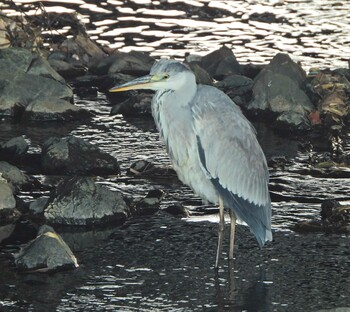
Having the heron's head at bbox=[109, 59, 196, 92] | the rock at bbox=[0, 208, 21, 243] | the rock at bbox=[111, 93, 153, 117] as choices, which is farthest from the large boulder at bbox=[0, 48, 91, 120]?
the heron's head at bbox=[109, 59, 196, 92]

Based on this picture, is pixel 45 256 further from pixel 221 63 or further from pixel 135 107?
pixel 221 63

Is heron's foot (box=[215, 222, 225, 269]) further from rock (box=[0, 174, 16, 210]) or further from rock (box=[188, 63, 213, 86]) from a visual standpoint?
rock (box=[188, 63, 213, 86])

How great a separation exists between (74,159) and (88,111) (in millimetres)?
2472

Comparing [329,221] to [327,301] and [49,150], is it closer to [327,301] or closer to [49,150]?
[327,301]

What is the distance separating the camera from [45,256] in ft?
28.8

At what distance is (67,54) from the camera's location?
15.8 metres

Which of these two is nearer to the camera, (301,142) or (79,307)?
(79,307)

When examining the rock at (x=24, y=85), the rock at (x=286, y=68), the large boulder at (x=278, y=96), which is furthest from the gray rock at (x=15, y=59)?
the rock at (x=286, y=68)

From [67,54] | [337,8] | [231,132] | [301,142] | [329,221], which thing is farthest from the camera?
[337,8]

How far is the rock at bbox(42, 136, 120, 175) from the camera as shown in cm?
1123

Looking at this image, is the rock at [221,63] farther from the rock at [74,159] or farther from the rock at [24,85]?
the rock at [74,159]

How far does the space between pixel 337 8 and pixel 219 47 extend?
3233 millimetres

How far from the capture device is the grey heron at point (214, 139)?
29.6ft

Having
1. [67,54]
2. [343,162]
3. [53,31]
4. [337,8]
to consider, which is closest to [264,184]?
[343,162]
